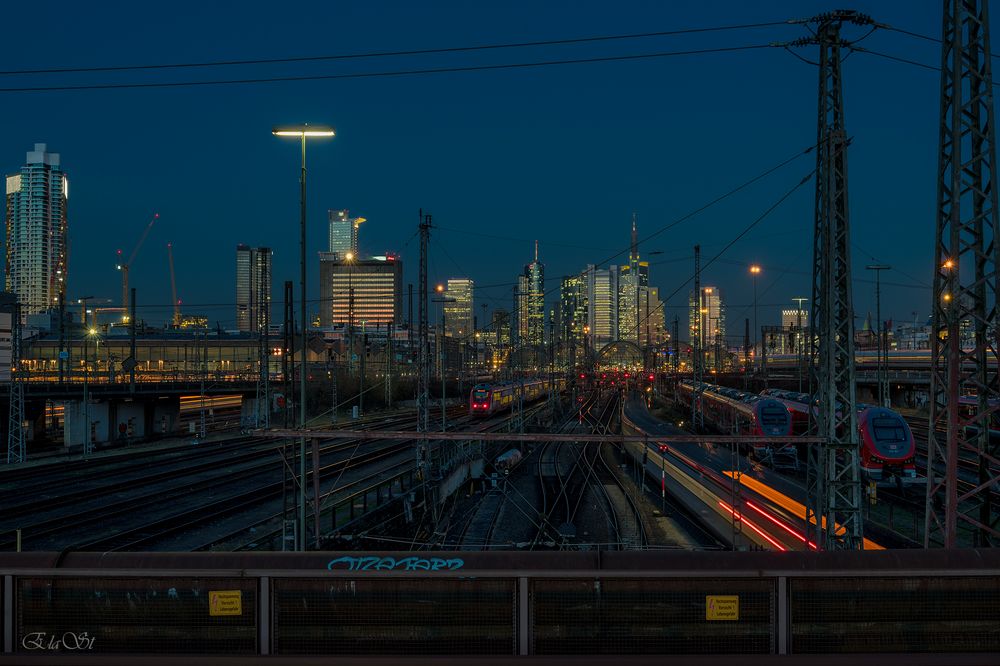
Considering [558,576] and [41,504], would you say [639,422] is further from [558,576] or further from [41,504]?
[558,576]

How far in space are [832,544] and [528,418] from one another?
37.4m

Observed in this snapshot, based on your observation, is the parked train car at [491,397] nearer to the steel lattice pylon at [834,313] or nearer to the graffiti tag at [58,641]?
the steel lattice pylon at [834,313]

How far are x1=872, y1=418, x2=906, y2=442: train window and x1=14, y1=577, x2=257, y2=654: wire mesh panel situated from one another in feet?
85.5

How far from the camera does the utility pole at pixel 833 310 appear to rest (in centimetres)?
1223

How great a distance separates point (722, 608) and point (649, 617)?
0.70 m

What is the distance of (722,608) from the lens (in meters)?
6.75

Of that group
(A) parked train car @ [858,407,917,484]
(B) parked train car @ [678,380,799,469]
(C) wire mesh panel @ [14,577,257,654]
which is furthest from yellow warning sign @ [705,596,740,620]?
(B) parked train car @ [678,380,799,469]

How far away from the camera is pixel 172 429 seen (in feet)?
149

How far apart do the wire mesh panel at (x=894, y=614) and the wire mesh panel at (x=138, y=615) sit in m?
5.36

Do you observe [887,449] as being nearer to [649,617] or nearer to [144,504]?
[649,617]

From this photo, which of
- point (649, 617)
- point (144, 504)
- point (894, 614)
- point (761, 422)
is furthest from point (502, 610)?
point (761, 422)

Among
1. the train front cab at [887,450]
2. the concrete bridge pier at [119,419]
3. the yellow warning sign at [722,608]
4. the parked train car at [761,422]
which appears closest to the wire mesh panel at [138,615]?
the yellow warning sign at [722,608]

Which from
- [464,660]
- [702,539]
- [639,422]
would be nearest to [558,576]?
[464,660]

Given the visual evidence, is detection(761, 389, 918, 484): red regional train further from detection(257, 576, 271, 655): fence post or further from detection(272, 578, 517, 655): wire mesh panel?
detection(257, 576, 271, 655): fence post
